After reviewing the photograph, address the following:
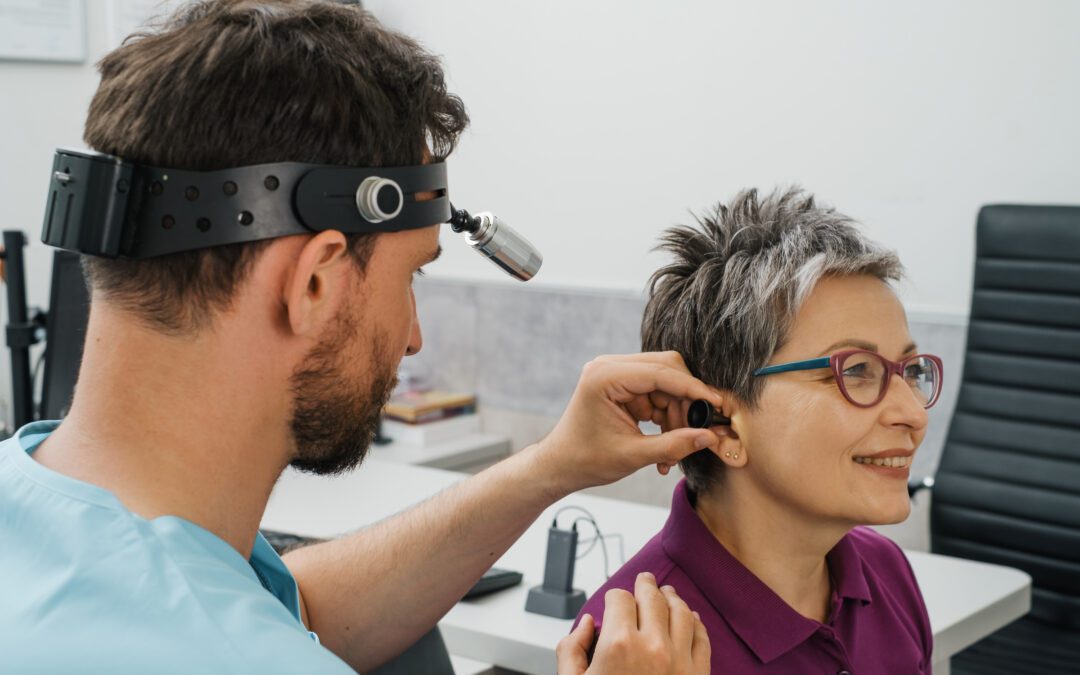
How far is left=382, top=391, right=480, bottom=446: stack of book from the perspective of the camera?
3.64m

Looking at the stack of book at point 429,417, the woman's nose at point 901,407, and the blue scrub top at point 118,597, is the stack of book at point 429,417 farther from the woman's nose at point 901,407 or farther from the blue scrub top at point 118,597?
the blue scrub top at point 118,597

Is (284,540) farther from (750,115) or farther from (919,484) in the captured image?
A: (750,115)

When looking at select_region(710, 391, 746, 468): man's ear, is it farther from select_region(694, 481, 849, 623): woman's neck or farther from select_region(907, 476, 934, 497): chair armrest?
select_region(907, 476, 934, 497): chair armrest

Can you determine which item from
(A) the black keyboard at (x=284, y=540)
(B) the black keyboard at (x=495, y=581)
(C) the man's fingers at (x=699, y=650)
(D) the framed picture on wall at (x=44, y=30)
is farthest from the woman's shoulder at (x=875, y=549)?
(D) the framed picture on wall at (x=44, y=30)

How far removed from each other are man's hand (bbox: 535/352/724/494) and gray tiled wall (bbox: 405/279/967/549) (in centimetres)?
219

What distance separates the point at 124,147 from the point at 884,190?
2496 mm

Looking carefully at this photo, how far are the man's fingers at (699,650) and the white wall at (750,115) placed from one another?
82.3 inches

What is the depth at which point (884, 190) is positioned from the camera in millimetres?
3158

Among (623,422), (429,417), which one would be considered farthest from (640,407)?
(429,417)

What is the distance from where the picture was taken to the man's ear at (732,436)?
4.65 ft

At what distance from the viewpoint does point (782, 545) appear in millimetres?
1429

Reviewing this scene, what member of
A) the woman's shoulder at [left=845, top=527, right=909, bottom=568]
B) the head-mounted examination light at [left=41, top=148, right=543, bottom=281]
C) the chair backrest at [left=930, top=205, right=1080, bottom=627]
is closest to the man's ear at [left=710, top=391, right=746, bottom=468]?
the woman's shoulder at [left=845, top=527, right=909, bottom=568]

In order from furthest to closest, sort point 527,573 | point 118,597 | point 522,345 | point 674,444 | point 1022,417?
point 522,345
point 1022,417
point 527,573
point 674,444
point 118,597

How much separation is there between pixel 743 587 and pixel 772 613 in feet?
0.14
